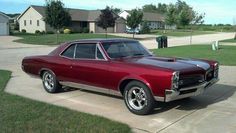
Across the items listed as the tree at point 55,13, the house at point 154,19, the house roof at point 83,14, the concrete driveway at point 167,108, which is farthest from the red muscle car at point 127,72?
the house at point 154,19

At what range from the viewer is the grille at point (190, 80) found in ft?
21.7

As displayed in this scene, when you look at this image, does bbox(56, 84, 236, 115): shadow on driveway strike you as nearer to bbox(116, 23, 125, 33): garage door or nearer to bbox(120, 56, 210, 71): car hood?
bbox(120, 56, 210, 71): car hood

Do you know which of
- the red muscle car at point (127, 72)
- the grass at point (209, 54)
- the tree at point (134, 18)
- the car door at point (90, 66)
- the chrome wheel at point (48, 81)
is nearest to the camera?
the red muscle car at point (127, 72)

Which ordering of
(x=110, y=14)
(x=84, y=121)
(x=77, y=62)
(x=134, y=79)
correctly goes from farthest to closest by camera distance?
(x=110, y=14) → (x=77, y=62) → (x=134, y=79) → (x=84, y=121)

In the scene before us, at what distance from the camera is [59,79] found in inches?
349

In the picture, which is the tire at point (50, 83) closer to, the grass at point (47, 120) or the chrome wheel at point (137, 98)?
the grass at point (47, 120)

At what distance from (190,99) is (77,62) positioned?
8.82 ft

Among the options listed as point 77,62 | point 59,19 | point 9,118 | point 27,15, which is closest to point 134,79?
point 77,62

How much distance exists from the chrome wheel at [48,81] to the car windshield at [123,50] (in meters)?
→ 2.05

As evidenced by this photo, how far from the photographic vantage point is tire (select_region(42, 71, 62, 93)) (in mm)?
9020

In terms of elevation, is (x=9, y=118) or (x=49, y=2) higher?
(x=49, y=2)

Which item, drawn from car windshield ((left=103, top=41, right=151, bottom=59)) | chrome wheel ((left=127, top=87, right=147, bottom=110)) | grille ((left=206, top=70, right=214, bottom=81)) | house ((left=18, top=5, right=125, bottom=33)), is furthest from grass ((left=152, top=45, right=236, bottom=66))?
house ((left=18, top=5, right=125, bottom=33))

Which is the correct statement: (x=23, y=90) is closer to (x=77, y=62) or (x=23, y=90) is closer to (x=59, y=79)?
(x=59, y=79)

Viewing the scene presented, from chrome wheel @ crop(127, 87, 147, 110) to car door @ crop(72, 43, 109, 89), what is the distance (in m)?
0.68
